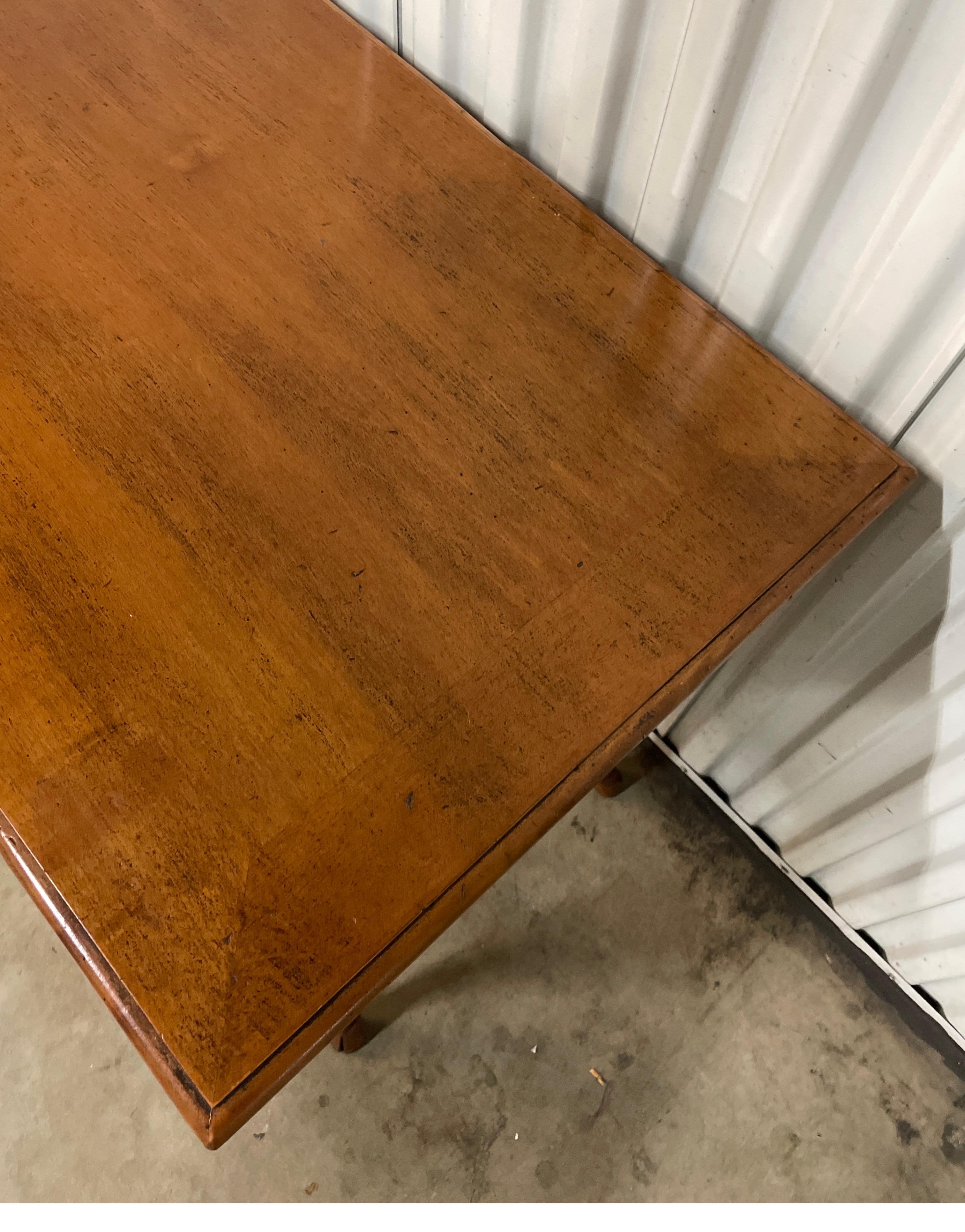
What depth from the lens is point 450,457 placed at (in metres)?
0.65

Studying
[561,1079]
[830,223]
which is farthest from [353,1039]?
[830,223]

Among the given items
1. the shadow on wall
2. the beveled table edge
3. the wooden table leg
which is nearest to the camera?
the beveled table edge

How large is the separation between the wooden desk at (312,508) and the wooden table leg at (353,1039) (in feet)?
2.39

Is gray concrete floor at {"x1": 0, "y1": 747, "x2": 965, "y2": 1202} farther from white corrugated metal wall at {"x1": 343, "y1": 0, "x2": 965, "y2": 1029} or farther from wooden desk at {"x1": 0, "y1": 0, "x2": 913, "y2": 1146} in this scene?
wooden desk at {"x1": 0, "y1": 0, "x2": 913, "y2": 1146}

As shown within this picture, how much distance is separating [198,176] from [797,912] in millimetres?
1288

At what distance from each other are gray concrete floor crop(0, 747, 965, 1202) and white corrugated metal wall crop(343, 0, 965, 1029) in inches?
13.7

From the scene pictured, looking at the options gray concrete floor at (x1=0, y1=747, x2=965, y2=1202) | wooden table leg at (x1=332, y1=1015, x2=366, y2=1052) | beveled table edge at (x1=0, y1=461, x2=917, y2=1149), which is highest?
beveled table edge at (x1=0, y1=461, x2=917, y2=1149)

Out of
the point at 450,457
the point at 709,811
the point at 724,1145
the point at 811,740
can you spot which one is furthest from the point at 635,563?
the point at 724,1145

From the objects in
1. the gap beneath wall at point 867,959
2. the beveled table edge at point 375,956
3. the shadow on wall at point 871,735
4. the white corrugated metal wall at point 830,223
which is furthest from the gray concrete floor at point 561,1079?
the beveled table edge at point 375,956

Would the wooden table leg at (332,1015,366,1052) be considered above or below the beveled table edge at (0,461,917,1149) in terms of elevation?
below

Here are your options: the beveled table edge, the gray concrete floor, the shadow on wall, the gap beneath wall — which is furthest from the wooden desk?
the gray concrete floor

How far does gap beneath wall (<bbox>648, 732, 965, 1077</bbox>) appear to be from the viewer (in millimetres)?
1229

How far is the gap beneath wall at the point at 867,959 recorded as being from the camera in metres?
1.23
